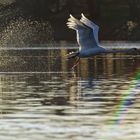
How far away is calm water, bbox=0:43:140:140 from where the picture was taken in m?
14.7

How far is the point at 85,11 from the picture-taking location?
6756 centimetres

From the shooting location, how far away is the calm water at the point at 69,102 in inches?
578

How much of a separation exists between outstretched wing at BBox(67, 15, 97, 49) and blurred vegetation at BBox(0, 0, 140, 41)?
30.6m

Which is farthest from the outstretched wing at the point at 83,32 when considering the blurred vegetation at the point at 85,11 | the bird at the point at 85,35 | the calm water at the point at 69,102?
the blurred vegetation at the point at 85,11

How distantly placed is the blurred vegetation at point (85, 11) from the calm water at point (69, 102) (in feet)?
93.7

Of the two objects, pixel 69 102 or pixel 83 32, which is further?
pixel 83 32

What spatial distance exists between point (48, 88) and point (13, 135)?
7.74 meters

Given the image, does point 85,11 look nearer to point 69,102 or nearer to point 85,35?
point 85,35

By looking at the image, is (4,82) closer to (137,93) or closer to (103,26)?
(137,93)

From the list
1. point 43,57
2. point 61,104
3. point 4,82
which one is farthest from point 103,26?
point 61,104

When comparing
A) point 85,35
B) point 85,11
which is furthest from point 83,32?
point 85,11

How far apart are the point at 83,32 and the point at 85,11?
42.0m

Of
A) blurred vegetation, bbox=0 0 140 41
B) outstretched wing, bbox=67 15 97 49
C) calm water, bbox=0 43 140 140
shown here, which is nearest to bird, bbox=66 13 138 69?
outstretched wing, bbox=67 15 97 49

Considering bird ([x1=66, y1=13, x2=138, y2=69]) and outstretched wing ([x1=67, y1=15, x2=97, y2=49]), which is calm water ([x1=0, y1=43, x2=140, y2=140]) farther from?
outstretched wing ([x1=67, y1=15, x2=97, y2=49])
